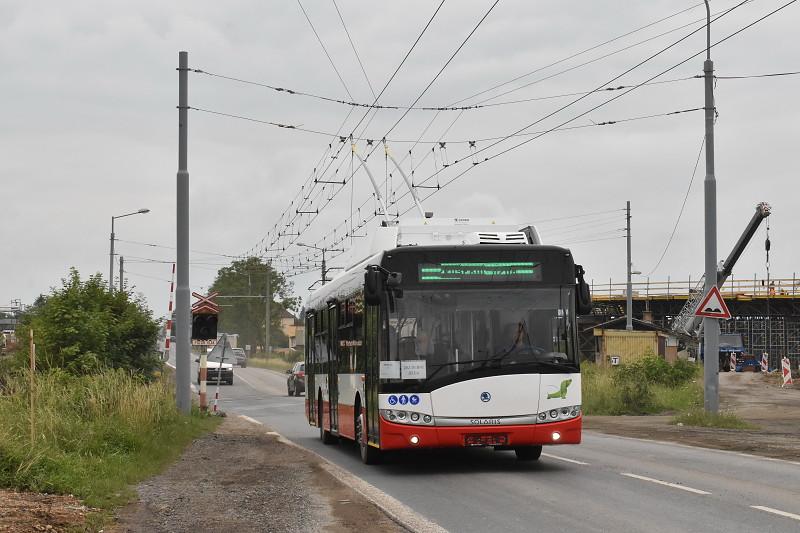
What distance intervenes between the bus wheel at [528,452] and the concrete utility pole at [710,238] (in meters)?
8.87

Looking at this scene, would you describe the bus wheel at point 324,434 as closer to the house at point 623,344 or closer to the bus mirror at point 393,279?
the bus mirror at point 393,279

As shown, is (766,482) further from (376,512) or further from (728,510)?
(376,512)

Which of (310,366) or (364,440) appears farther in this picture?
(310,366)

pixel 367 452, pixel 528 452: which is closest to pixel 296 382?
pixel 367 452

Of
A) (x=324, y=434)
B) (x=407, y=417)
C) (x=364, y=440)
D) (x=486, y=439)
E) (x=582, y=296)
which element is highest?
(x=582, y=296)

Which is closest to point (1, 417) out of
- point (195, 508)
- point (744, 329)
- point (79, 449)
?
point (79, 449)

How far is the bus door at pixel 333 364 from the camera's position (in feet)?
64.2

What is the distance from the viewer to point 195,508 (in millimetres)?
11781

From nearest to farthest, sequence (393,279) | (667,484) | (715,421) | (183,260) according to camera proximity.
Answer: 1. (667,484)
2. (393,279)
3. (715,421)
4. (183,260)

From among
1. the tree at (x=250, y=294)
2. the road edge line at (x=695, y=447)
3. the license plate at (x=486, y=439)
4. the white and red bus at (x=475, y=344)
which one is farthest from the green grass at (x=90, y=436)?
the tree at (x=250, y=294)

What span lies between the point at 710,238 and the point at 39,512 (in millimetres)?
17674

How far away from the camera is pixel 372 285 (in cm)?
1455

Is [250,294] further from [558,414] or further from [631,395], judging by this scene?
[558,414]

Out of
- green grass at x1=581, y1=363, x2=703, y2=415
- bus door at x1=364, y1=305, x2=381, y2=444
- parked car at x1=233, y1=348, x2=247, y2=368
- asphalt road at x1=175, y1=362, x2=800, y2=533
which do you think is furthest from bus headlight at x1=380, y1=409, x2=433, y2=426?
parked car at x1=233, y1=348, x2=247, y2=368
